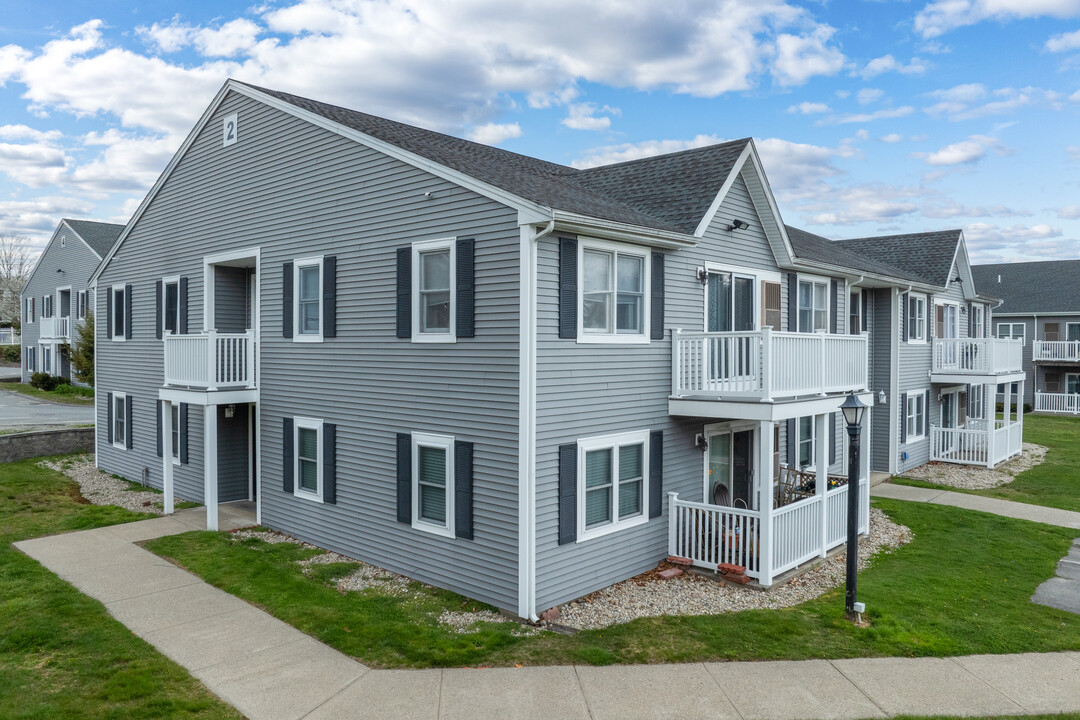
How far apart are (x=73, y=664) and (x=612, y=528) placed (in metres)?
7.01

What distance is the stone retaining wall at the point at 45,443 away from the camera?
20.0 meters

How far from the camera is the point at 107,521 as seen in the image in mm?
14188

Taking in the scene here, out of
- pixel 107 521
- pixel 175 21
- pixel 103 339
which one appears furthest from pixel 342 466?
pixel 103 339

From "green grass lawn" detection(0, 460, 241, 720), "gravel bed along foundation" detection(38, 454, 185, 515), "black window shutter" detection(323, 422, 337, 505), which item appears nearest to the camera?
"green grass lawn" detection(0, 460, 241, 720)

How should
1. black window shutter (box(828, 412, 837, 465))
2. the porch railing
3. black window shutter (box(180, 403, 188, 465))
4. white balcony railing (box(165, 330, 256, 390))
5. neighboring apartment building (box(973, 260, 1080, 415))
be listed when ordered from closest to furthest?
white balcony railing (box(165, 330, 256, 390)) → black window shutter (box(180, 403, 188, 465)) → black window shutter (box(828, 412, 837, 465)) → the porch railing → neighboring apartment building (box(973, 260, 1080, 415))

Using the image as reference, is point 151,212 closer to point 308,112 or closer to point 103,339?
point 103,339

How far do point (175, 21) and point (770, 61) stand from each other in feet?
45.2

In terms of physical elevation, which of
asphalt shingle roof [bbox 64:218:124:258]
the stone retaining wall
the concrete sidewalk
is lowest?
the concrete sidewalk

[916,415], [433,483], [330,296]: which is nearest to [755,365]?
[433,483]

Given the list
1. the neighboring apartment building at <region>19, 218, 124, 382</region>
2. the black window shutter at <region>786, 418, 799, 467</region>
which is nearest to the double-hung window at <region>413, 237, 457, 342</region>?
the black window shutter at <region>786, 418, 799, 467</region>

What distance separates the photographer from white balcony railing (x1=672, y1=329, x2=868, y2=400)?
10898mm

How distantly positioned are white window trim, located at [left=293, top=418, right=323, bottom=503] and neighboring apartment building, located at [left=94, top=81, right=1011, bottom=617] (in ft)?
0.13

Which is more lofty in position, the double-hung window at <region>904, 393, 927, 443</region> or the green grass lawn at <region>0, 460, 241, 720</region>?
the double-hung window at <region>904, 393, 927, 443</region>

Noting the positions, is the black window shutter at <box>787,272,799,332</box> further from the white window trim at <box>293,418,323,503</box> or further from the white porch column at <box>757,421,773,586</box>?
the white window trim at <box>293,418,323,503</box>
